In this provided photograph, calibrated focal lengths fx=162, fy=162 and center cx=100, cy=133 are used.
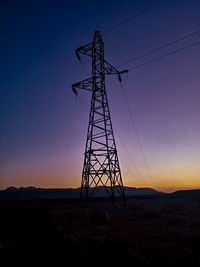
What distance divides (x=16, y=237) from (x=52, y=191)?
425 feet

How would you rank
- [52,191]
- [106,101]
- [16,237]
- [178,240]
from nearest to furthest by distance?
[178,240]
[16,237]
[106,101]
[52,191]

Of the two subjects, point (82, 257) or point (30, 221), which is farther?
point (30, 221)

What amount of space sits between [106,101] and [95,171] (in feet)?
28.5

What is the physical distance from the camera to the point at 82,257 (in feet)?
16.0

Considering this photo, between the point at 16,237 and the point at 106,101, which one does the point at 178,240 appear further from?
the point at 106,101

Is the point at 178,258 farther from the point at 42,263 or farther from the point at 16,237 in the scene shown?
the point at 16,237

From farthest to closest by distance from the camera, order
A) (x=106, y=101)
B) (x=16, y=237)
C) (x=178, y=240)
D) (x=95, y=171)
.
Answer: (x=106, y=101) → (x=95, y=171) → (x=16, y=237) → (x=178, y=240)

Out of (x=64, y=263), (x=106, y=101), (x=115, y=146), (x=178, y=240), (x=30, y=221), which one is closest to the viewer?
(x=64, y=263)

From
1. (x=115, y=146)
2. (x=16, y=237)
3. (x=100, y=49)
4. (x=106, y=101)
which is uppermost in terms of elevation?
(x=100, y=49)

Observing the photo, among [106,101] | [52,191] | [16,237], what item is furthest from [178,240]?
[52,191]

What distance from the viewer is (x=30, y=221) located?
36.7 ft

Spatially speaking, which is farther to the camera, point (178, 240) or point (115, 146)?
point (115, 146)

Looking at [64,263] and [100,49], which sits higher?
[100,49]

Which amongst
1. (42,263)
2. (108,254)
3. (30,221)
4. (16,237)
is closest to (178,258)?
(108,254)
